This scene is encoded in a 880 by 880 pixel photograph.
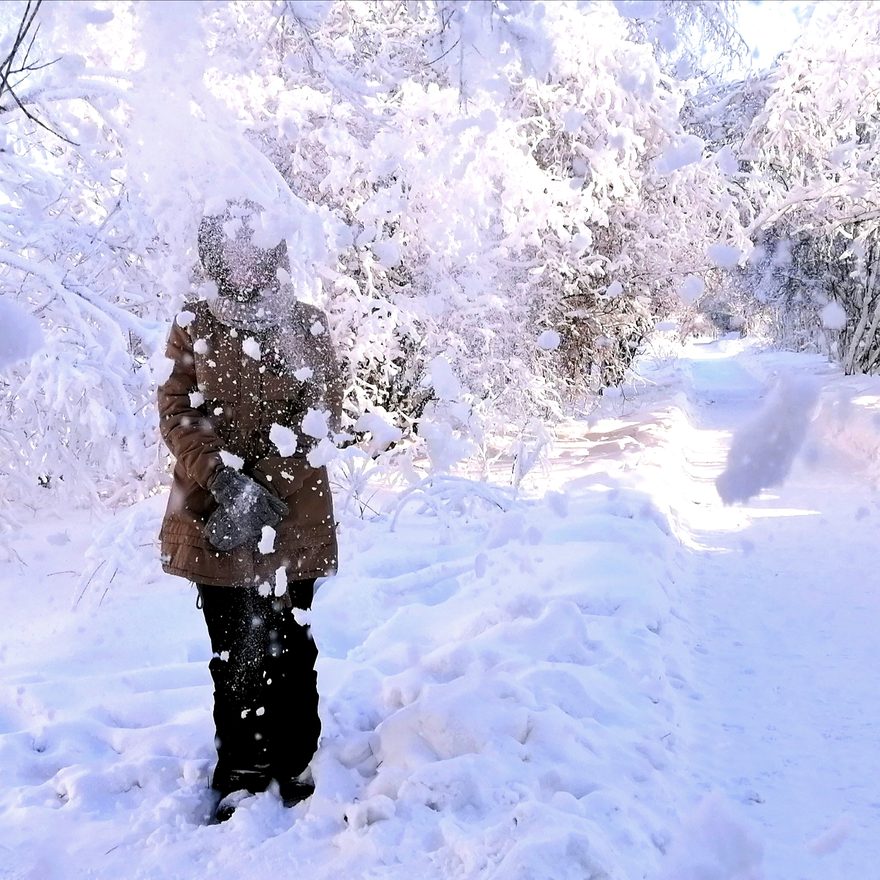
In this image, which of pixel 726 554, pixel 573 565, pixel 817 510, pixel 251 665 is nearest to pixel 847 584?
pixel 726 554

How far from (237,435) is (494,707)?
4.75ft

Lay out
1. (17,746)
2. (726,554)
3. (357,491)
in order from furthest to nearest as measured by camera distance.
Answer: (357,491) → (726,554) → (17,746)

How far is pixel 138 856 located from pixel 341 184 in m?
5.72

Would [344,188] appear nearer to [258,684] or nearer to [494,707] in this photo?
[494,707]

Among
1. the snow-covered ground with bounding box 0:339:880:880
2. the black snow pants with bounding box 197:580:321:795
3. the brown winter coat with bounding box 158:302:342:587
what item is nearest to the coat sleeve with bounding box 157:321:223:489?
the brown winter coat with bounding box 158:302:342:587

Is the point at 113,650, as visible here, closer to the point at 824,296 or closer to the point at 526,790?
the point at 526,790

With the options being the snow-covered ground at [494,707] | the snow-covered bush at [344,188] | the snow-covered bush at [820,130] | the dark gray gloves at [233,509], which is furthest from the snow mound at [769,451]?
the dark gray gloves at [233,509]

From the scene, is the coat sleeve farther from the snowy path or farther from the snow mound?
the snow mound

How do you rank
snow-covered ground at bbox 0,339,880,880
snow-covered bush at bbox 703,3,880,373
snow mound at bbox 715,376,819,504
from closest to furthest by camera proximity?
1. snow-covered ground at bbox 0,339,880,880
2. snow-covered bush at bbox 703,3,880,373
3. snow mound at bbox 715,376,819,504

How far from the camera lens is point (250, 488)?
8.75 feet

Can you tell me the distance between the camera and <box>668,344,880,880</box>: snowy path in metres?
2.82

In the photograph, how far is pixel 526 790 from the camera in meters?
2.83

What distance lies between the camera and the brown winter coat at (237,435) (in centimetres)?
274

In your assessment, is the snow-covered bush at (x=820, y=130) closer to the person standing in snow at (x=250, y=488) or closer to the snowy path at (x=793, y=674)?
the snowy path at (x=793, y=674)
